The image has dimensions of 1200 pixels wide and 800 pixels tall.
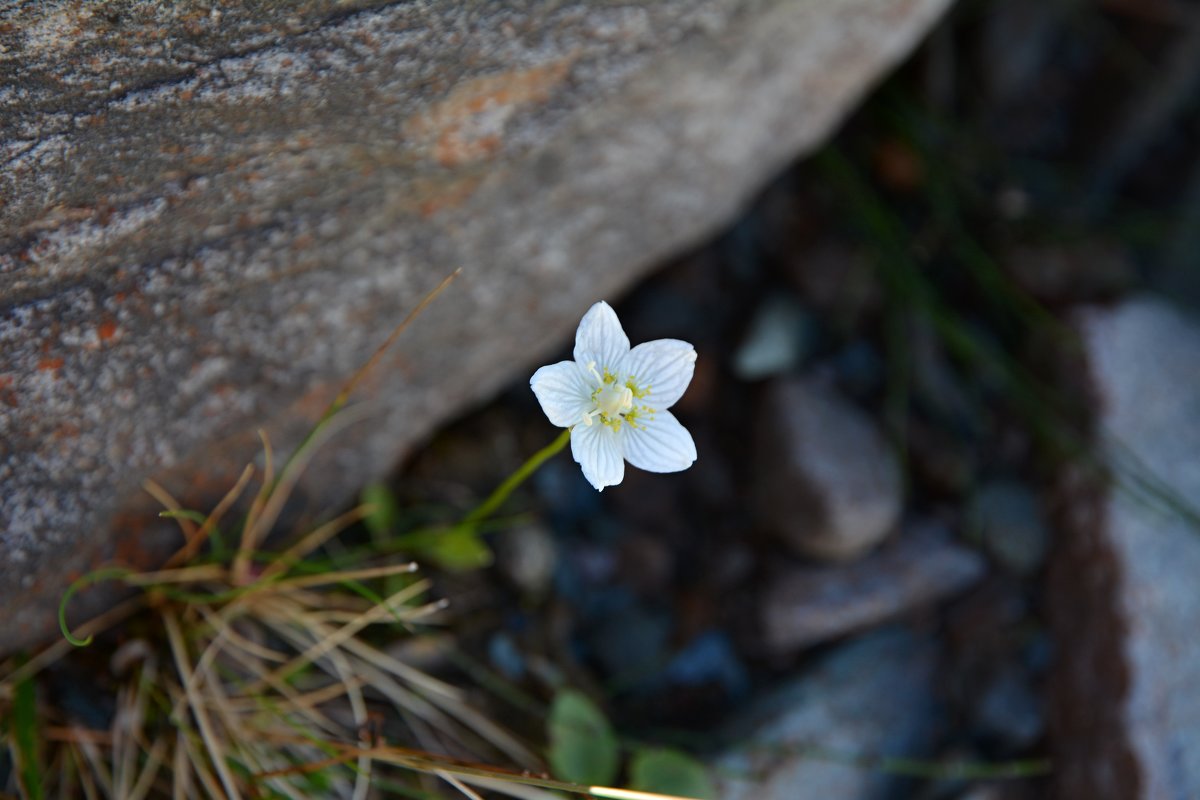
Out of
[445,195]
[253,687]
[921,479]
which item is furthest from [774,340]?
[253,687]

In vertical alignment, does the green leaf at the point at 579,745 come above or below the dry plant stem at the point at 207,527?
below

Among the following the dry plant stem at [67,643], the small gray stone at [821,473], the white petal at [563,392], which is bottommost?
the small gray stone at [821,473]

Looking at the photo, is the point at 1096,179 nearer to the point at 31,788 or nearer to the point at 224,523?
the point at 224,523

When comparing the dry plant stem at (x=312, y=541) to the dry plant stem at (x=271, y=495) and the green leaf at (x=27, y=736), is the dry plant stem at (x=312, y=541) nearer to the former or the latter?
the dry plant stem at (x=271, y=495)

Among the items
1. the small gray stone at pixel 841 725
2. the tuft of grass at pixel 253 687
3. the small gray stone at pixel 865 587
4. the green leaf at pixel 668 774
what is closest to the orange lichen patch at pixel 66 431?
the tuft of grass at pixel 253 687

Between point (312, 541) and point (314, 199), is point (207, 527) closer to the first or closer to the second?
point (312, 541)

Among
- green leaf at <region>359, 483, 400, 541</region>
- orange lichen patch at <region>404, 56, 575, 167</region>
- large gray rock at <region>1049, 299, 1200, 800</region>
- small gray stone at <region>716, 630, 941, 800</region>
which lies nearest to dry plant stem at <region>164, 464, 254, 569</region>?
green leaf at <region>359, 483, 400, 541</region>

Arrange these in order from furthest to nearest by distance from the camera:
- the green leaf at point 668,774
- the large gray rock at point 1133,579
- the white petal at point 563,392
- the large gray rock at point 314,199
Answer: the large gray rock at point 1133,579
the green leaf at point 668,774
the white petal at point 563,392
the large gray rock at point 314,199
